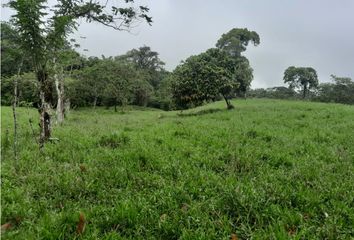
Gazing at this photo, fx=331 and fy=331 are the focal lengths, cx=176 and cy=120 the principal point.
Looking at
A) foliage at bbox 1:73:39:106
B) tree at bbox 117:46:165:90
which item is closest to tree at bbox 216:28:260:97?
tree at bbox 117:46:165:90

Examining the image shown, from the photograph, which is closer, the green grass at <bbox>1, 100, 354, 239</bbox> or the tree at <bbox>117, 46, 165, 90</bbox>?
the green grass at <bbox>1, 100, 354, 239</bbox>

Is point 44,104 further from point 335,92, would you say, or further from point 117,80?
point 335,92

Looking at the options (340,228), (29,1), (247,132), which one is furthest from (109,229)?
(247,132)

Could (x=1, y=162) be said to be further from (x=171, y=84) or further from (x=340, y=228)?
(x=171, y=84)

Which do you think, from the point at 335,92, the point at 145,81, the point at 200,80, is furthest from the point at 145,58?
the point at 200,80

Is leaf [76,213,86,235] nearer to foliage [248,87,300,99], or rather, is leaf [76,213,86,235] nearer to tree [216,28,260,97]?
tree [216,28,260,97]

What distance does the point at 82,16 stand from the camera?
1323 cm

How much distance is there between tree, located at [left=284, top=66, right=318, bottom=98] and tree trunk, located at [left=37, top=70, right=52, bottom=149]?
8238 centimetres

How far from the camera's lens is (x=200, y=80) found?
107 ft

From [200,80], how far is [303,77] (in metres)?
61.2

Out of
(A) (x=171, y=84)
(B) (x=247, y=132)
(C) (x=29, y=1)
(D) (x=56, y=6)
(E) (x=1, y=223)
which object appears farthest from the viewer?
(A) (x=171, y=84)

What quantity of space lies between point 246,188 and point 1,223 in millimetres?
4465

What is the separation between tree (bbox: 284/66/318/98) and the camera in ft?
278

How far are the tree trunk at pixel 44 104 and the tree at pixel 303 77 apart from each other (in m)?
82.4
